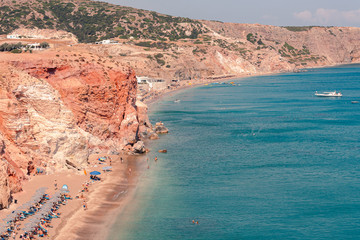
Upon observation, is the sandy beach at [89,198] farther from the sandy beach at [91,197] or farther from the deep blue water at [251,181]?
the deep blue water at [251,181]

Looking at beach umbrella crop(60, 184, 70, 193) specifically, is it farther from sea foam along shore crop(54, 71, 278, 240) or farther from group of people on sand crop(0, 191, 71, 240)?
sea foam along shore crop(54, 71, 278, 240)

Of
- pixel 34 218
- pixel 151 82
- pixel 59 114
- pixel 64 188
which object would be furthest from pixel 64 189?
pixel 151 82

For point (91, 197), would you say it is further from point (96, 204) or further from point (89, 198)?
point (96, 204)

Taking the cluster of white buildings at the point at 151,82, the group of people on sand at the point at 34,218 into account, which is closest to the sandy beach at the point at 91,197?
the group of people on sand at the point at 34,218

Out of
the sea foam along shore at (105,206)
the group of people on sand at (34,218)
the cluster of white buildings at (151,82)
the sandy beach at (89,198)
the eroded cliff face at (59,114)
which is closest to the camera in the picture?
the group of people on sand at (34,218)

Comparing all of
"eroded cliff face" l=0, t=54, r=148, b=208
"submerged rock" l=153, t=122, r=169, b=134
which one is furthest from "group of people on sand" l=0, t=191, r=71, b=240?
"submerged rock" l=153, t=122, r=169, b=134

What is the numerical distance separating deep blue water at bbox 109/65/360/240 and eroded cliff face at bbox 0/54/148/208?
8977 mm

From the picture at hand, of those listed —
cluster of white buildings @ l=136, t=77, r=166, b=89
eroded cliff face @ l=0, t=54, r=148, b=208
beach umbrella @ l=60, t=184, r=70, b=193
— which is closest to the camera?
beach umbrella @ l=60, t=184, r=70, b=193

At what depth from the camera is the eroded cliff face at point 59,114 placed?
49.2 m

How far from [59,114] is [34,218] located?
2060 cm

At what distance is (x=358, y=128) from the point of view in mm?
90312

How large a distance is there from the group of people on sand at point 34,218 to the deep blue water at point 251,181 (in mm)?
6642

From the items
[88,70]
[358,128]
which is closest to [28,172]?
[88,70]

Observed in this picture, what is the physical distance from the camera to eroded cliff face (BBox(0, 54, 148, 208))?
161ft
